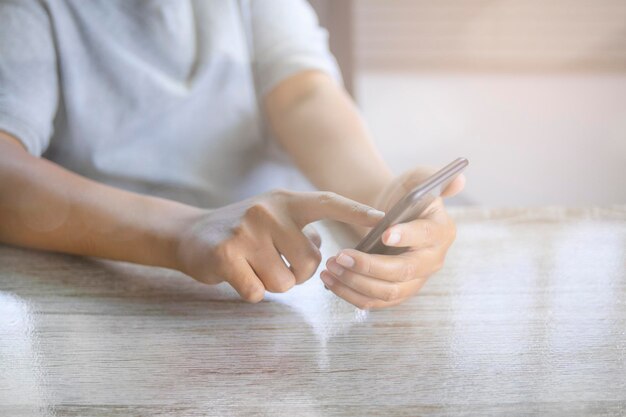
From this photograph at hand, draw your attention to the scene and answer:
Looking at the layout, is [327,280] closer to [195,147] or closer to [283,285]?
[283,285]

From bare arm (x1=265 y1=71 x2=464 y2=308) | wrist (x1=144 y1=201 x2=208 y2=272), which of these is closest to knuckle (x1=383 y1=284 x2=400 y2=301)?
bare arm (x1=265 y1=71 x2=464 y2=308)

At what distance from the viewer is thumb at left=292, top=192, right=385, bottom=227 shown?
0.35 m

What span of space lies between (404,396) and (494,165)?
11.8 inches

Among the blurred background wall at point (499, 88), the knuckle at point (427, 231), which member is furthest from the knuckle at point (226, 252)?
the blurred background wall at point (499, 88)

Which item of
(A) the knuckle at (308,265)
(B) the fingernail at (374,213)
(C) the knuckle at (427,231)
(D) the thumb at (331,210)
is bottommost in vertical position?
(A) the knuckle at (308,265)

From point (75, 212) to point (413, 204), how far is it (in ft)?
0.74

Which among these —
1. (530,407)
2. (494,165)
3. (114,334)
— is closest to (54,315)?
(114,334)

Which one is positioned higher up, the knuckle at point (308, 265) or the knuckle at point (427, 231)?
the knuckle at point (427, 231)

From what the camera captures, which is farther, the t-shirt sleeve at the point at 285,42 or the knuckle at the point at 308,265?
the t-shirt sleeve at the point at 285,42

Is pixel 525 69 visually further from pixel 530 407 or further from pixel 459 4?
pixel 530 407

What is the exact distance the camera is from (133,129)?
507mm

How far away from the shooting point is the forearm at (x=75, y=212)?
42 centimetres

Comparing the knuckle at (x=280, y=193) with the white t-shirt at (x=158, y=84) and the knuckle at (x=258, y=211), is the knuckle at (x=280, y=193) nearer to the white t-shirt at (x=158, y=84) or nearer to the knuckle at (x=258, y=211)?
the knuckle at (x=258, y=211)

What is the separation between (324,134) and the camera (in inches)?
22.2
